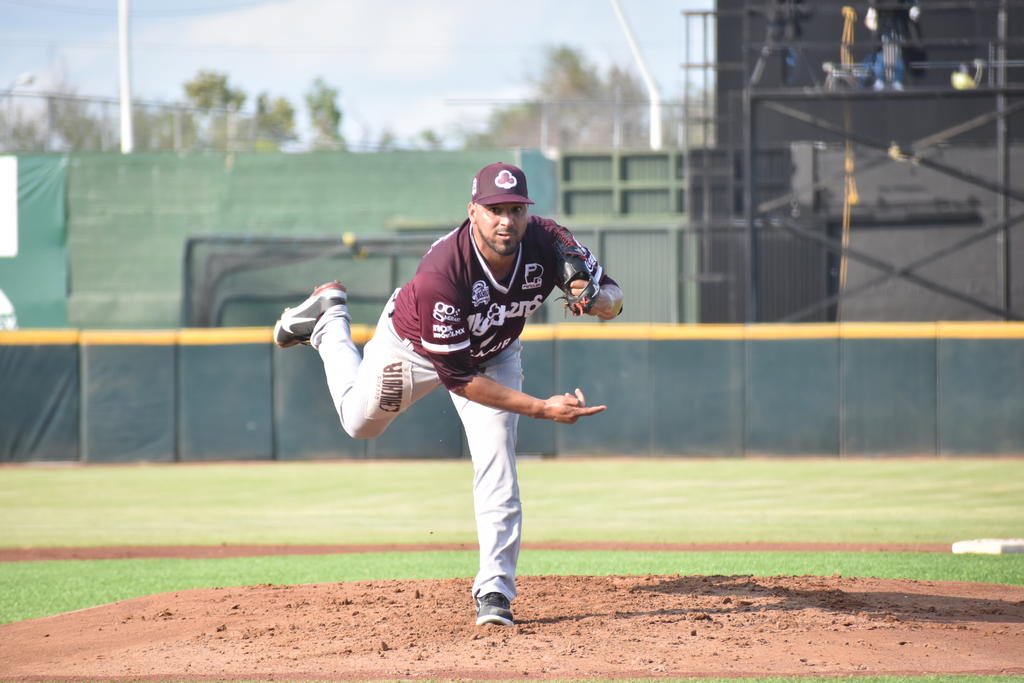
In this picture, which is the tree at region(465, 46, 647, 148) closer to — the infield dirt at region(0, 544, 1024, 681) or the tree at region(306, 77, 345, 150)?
the tree at region(306, 77, 345, 150)

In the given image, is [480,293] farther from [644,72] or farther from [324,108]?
[324,108]

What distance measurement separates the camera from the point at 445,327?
193 inches

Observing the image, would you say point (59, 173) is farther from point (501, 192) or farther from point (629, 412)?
point (501, 192)

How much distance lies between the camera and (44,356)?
13828 millimetres

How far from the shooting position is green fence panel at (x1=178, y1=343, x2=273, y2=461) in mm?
13844

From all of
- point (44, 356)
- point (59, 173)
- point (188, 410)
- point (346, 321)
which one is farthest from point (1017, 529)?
point (59, 173)

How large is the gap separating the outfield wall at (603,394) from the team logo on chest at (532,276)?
27.2 ft

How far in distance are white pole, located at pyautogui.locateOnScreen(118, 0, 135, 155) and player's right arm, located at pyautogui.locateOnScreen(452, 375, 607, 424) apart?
66.8 ft

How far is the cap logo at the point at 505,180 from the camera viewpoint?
15.8ft

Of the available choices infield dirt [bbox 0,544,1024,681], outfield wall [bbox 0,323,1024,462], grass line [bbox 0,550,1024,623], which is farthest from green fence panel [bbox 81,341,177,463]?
infield dirt [bbox 0,544,1024,681]

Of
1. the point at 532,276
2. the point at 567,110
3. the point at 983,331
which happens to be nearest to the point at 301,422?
the point at 983,331

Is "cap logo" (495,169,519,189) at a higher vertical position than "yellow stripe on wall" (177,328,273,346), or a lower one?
higher

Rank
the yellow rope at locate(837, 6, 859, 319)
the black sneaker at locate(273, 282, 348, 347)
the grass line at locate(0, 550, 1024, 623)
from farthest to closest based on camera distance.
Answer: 1. the yellow rope at locate(837, 6, 859, 319)
2. the grass line at locate(0, 550, 1024, 623)
3. the black sneaker at locate(273, 282, 348, 347)

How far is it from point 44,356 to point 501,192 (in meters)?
10.5
